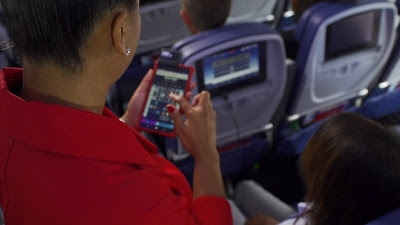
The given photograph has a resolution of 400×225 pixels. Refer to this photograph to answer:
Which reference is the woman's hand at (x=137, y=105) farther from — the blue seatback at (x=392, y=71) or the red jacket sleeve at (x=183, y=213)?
the blue seatback at (x=392, y=71)

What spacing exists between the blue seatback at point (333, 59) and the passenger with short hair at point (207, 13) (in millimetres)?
311

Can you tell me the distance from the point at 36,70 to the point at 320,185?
27.5 inches

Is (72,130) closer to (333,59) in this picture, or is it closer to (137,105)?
(137,105)

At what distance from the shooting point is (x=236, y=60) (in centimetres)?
159

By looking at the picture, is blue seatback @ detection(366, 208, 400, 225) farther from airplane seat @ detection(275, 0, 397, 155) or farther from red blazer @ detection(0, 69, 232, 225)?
airplane seat @ detection(275, 0, 397, 155)

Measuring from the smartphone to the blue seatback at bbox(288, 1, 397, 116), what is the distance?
0.58 metres

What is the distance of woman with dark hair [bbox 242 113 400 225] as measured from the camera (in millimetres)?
1000

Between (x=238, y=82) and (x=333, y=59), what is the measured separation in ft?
1.47

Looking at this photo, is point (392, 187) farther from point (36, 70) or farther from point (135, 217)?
point (36, 70)

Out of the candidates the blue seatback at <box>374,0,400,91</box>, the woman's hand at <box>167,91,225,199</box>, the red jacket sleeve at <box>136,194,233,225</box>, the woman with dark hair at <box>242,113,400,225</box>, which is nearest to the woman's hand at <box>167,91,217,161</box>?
the woman's hand at <box>167,91,225,199</box>

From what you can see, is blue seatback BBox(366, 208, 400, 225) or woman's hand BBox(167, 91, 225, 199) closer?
blue seatback BBox(366, 208, 400, 225)

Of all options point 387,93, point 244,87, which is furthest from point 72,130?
point 387,93

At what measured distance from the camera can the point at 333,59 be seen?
1.85 meters

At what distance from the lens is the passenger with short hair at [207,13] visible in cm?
182
